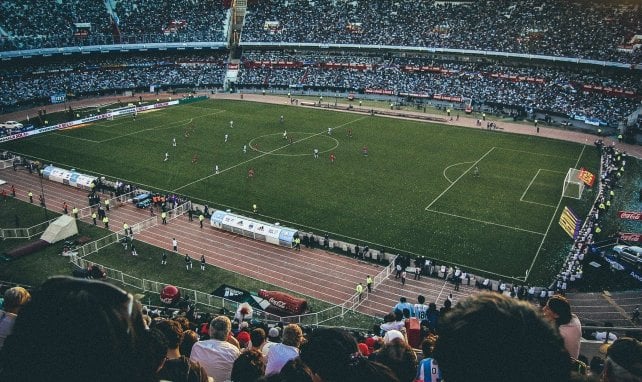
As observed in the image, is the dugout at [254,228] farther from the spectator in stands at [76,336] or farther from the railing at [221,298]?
the spectator in stands at [76,336]

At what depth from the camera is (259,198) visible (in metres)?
37.9

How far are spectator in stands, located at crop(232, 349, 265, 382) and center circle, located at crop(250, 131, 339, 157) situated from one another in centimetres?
4196

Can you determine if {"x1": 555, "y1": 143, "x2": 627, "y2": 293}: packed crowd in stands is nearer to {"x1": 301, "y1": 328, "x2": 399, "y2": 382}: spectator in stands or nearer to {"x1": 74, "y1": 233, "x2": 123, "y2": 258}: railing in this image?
{"x1": 301, "y1": 328, "x2": 399, "y2": 382}: spectator in stands

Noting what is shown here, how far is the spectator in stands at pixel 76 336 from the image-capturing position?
2.48 meters

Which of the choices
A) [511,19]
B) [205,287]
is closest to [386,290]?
[205,287]

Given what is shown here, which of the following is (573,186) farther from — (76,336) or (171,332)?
(76,336)

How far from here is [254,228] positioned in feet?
103

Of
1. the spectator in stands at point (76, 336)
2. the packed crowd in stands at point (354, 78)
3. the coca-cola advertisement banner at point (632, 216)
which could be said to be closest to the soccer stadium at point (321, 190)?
the spectator in stands at point (76, 336)

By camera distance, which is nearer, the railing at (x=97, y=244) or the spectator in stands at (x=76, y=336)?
the spectator in stands at (x=76, y=336)

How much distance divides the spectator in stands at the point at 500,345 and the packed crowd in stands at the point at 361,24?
76747mm

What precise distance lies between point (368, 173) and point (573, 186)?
54.6 ft

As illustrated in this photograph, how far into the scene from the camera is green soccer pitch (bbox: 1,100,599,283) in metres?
31.6

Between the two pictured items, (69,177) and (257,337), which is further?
(69,177)

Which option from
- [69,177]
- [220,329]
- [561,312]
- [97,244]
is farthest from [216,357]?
[69,177]
